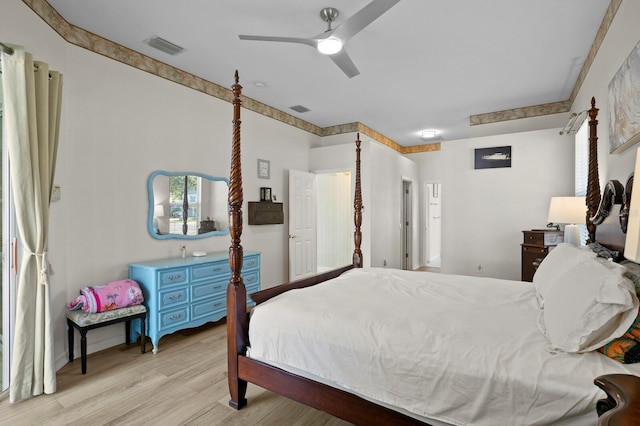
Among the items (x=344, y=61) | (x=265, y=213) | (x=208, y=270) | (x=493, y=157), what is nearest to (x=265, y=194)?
(x=265, y=213)

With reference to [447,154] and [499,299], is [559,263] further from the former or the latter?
[447,154]

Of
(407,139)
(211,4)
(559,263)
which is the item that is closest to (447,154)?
(407,139)

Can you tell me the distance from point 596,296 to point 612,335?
0.15 m

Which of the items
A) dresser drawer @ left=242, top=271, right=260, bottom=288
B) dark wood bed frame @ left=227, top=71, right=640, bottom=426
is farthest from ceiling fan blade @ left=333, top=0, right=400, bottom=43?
dresser drawer @ left=242, top=271, right=260, bottom=288

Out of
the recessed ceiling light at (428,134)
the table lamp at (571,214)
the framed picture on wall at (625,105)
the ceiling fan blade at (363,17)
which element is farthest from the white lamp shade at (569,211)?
the recessed ceiling light at (428,134)

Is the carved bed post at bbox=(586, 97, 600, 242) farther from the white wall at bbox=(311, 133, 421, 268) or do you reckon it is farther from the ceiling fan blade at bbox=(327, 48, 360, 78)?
the white wall at bbox=(311, 133, 421, 268)

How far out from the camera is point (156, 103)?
354cm

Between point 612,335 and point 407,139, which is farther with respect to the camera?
point 407,139

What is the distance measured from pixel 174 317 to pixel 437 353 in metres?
2.60

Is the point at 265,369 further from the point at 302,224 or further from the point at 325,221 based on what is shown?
the point at 325,221

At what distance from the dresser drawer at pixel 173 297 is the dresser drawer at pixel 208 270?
17 centimetres

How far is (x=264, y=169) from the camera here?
16.4 ft

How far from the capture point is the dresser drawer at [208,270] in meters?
3.36

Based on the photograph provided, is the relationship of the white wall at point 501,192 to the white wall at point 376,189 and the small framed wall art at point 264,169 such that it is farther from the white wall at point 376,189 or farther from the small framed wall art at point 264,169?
the small framed wall art at point 264,169
